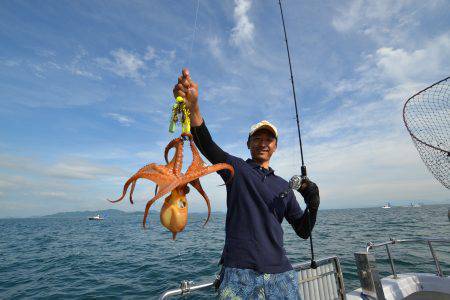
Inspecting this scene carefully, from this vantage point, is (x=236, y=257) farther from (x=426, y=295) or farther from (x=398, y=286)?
(x=426, y=295)

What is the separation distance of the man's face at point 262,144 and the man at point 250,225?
0.06 meters

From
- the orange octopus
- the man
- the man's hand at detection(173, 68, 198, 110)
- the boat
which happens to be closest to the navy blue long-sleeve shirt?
the man

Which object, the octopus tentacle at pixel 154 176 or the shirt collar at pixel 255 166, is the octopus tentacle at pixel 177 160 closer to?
the octopus tentacle at pixel 154 176

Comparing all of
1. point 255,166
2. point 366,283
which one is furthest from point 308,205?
point 366,283

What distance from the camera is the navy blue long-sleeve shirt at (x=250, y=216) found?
108 inches

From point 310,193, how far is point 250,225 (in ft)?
3.95

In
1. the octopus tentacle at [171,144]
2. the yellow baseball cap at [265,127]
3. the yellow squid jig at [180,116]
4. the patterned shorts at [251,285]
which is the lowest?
the patterned shorts at [251,285]

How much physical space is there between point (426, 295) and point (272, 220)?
6.96m

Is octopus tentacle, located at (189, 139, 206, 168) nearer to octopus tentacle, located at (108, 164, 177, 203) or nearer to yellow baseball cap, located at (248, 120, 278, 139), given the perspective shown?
octopus tentacle, located at (108, 164, 177, 203)

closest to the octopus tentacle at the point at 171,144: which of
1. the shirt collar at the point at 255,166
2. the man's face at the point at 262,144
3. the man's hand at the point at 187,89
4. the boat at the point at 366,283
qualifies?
the man's hand at the point at 187,89

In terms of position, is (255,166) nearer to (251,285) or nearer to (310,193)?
(310,193)

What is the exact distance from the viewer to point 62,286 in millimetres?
13656

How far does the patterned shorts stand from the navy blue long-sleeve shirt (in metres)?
0.06

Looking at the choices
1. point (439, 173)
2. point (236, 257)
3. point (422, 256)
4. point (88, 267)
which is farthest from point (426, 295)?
point (88, 267)
